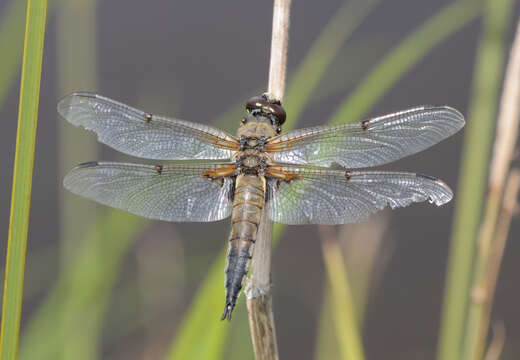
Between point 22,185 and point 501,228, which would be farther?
point 501,228

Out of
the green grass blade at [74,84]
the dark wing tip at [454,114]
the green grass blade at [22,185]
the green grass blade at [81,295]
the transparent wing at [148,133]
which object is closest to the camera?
the green grass blade at [22,185]

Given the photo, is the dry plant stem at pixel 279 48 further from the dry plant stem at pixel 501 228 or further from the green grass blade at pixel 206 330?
the dry plant stem at pixel 501 228

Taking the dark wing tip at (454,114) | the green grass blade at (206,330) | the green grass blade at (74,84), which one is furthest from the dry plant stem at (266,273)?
the green grass blade at (74,84)

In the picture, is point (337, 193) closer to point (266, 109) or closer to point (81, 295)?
point (266, 109)

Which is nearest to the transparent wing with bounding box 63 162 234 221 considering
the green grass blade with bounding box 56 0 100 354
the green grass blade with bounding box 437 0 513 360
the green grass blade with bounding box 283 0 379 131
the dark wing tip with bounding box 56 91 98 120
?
the dark wing tip with bounding box 56 91 98 120

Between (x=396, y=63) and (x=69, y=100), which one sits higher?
(x=396, y=63)

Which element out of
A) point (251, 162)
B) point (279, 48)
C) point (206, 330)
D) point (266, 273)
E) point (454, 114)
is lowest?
point (206, 330)

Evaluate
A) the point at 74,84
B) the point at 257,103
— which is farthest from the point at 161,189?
the point at 74,84
